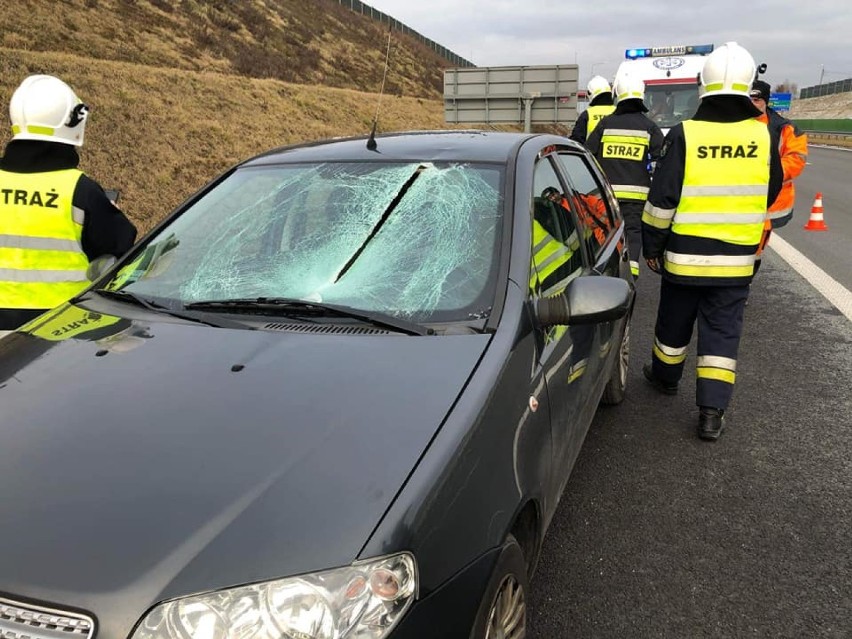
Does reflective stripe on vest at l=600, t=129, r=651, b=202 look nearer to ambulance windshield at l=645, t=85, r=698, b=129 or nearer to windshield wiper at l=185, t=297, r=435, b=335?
windshield wiper at l=185, t=297, r=435, b=335

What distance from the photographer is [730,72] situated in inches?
142

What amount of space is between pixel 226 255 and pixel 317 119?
18146mm

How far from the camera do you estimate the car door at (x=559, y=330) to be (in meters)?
2.37

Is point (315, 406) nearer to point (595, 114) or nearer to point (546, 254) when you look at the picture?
point (546, 254)

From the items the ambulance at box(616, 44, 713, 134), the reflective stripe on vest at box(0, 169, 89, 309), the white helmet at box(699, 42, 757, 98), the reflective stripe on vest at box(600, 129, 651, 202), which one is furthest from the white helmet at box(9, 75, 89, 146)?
the ambulance at box(616, 44, 713, 134)

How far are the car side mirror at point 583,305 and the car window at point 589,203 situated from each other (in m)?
0.97

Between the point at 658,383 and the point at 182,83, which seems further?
the point at 182,83

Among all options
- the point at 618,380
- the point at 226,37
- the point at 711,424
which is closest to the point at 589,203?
the point at 618,380

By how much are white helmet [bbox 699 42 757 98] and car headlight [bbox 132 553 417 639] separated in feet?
10.7

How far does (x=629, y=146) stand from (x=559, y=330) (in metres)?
4.25

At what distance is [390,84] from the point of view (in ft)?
133

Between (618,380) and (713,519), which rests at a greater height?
(618,380)

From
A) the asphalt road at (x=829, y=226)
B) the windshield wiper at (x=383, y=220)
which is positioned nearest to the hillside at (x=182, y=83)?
the windshield wiper at (x=383, y=220)

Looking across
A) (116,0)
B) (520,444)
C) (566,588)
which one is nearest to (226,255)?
(520,444)
